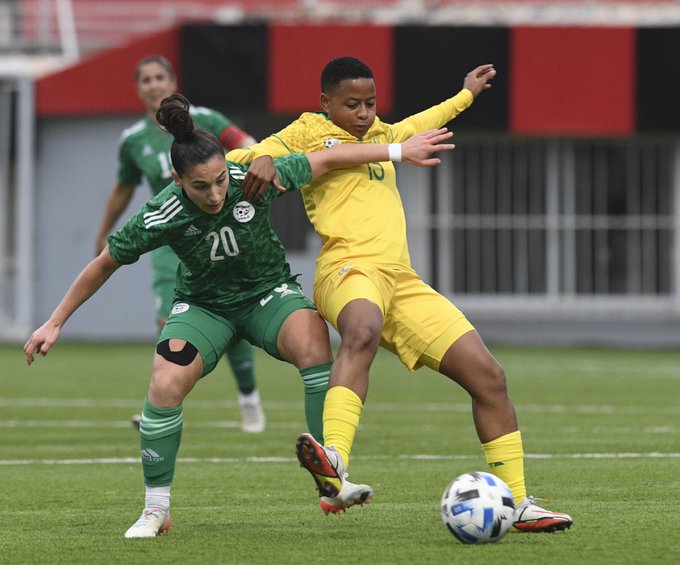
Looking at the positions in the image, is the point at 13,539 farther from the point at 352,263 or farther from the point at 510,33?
the point at 510,33

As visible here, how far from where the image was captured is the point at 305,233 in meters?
24.2

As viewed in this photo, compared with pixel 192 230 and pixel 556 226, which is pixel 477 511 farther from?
pixel 556 226

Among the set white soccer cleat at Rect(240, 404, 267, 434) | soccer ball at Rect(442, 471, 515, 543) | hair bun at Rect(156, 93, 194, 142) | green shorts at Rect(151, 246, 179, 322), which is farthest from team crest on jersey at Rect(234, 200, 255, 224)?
white soccer cleat at Rect(240, 404, 267, 434)

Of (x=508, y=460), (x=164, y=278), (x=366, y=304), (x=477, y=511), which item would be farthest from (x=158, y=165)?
(x=477, y=511)

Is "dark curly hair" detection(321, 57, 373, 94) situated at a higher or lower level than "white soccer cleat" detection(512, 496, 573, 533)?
higher

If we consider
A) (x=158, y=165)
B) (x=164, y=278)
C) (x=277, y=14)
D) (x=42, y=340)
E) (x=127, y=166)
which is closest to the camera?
(x=42, y=340)

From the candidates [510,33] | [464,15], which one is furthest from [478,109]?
[464,15]

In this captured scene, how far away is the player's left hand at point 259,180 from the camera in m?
6.38

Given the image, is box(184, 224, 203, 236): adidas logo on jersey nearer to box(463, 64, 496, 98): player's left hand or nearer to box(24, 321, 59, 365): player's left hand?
box(24, 321, 59, 365): player's left hand

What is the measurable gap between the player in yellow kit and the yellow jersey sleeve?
0.06ft

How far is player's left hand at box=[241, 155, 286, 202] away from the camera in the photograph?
20.9 feet

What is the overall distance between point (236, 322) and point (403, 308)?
30.0 inches

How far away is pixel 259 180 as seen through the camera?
251 inches

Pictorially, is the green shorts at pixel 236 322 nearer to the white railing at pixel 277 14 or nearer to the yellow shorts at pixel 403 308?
the yellow shorts at pixel 403 308
